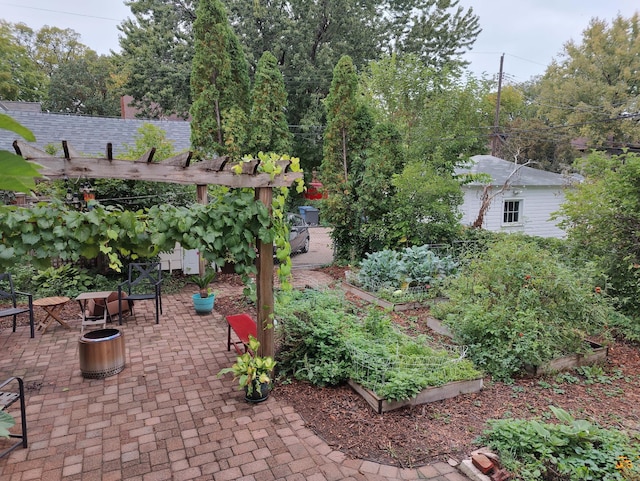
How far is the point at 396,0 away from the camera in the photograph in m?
19.8

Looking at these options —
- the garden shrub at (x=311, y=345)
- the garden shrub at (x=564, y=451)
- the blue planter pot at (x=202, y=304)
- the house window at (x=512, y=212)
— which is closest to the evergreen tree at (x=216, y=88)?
the blue planter pot at (x=202, y=304)

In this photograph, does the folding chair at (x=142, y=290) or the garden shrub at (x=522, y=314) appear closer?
the garden shrub at (x=522, y=314)

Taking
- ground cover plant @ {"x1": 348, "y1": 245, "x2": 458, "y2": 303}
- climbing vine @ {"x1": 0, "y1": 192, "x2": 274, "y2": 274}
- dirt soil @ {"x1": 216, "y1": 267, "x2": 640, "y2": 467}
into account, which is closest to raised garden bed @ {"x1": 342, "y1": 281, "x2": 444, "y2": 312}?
ground cover plant @ {"x1": 348, "y1": 245, "x2": 458, "y2": 303}

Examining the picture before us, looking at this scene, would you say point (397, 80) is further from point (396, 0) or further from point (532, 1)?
point (396, 0)

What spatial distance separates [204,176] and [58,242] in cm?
130

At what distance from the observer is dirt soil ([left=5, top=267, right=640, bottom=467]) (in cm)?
320

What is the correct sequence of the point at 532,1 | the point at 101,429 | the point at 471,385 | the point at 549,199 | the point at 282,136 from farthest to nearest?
the point at 549,199 → the point at 282,136 → the point at 532,1 → the point at 471,385 → the point at 101,429

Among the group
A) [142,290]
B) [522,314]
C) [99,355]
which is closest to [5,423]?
[99,355]

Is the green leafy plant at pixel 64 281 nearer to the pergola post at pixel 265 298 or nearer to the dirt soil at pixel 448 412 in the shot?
the pergola post at pixel 265 298

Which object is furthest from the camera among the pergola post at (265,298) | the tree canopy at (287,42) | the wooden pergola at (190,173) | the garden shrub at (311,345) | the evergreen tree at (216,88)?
the tree canopy at (287,42)

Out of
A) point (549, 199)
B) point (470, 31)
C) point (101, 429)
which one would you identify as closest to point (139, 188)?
point (101, 429)

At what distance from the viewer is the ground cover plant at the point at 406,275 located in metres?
7.16

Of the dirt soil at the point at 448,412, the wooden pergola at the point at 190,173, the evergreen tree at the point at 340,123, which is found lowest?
the dirt soil at the point at 448,412

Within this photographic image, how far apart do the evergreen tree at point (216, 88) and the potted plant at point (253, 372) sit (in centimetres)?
659
